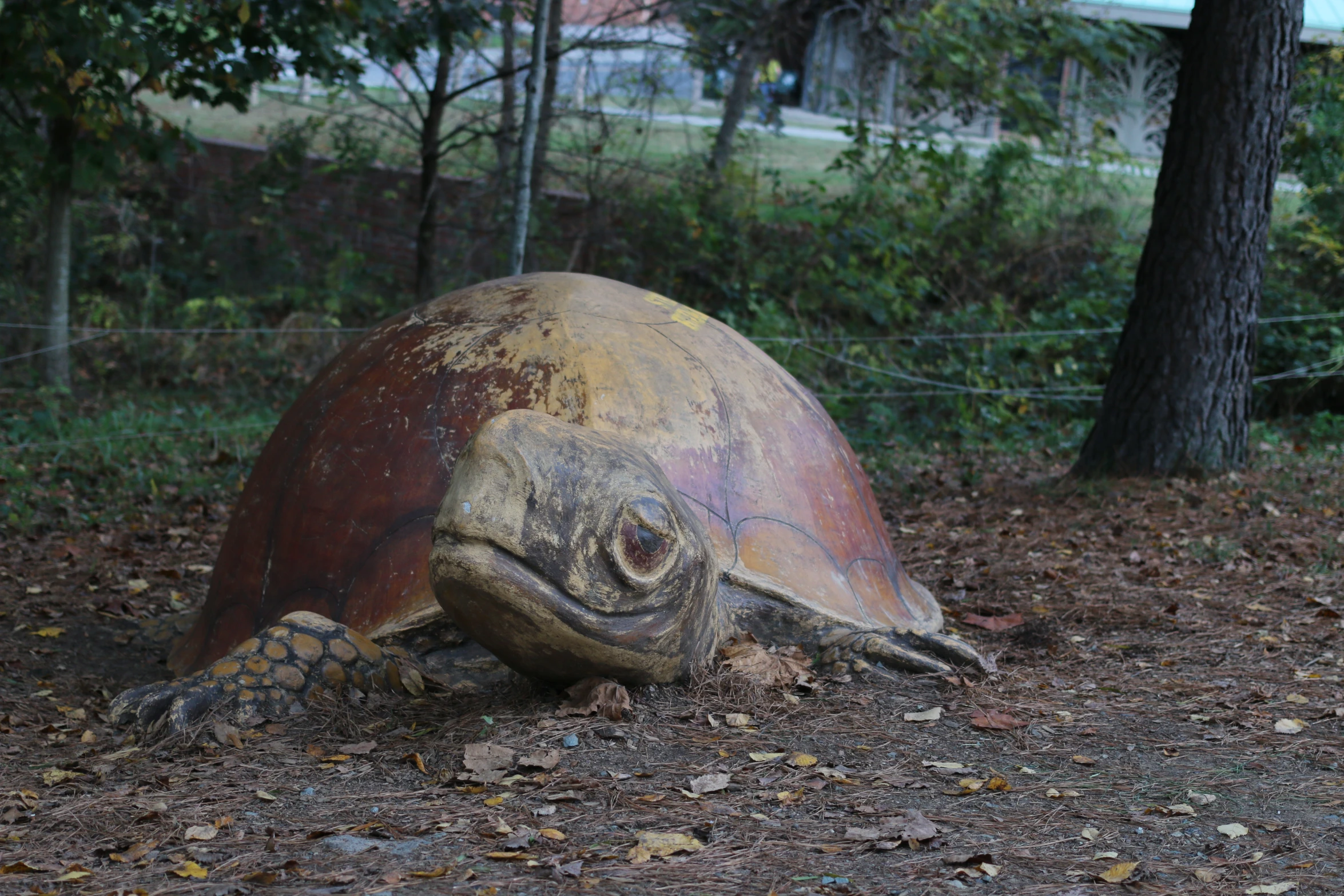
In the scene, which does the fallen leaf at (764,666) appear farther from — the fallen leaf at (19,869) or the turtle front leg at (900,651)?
the fallen leaf at (19,869)

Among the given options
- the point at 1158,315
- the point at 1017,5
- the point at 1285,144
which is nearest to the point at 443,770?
the point at 1158,315

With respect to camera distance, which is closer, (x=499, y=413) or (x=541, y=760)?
(x=541, y=760)

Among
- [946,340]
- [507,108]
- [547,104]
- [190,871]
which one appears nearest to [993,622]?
[190,871]

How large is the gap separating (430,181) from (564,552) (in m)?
7.38

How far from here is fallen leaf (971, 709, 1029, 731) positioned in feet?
9.11

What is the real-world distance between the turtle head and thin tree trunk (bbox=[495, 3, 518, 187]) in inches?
268

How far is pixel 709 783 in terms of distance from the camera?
7.57 feet

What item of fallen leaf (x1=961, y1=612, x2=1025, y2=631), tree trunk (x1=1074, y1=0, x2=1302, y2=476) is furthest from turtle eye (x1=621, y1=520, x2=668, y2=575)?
tree trunk (x1=1074, y1=0, x2=1302, y2=476)

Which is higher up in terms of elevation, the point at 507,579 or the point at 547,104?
the point at 547,104

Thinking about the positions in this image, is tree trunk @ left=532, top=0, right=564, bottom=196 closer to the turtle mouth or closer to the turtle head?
the turtle head

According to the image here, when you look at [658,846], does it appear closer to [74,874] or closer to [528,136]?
[74,874]

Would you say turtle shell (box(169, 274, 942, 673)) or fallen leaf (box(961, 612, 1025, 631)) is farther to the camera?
fallen leaf (box(961, 612, 1025, 631))

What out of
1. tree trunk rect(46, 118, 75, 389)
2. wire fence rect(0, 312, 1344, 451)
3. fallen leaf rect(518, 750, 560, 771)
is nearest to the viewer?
fallen leaf rect(518, 750, 560, 771)

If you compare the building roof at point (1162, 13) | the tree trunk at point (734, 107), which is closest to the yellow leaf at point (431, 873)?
the tree trunk at point (734, 107)
